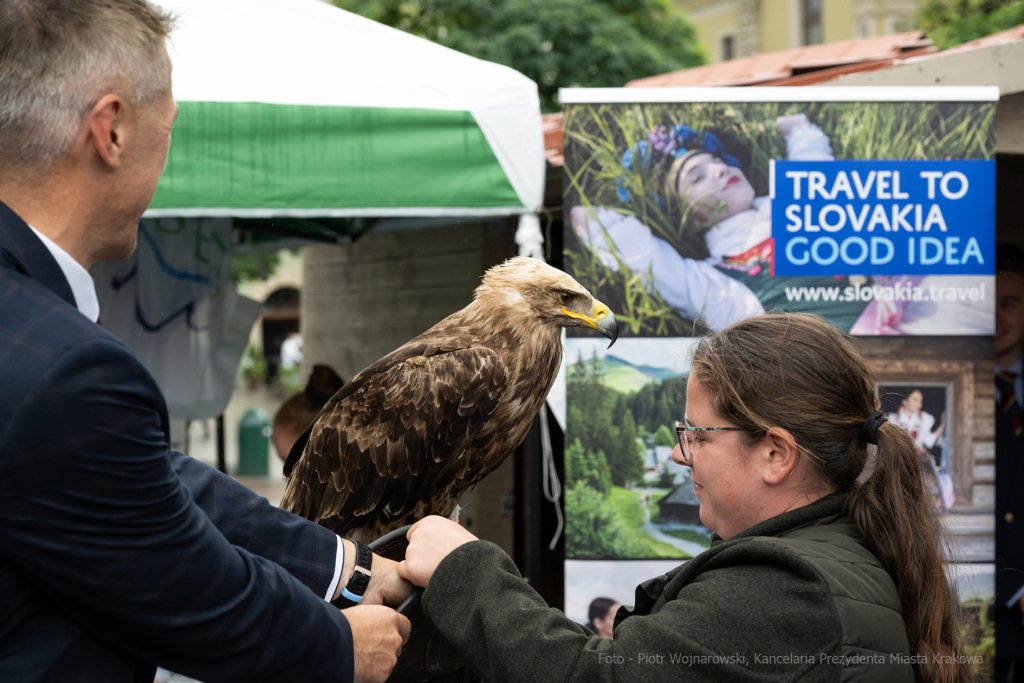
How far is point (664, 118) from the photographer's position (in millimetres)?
3100

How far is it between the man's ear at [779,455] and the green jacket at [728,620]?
73 millimetres

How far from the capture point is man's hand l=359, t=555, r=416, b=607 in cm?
164

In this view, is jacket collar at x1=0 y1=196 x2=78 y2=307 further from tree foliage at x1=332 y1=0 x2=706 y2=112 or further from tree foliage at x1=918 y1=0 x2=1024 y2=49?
tree foliage at x1=332 y1=0 x2=706 y2=112

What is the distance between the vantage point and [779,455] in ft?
5.02

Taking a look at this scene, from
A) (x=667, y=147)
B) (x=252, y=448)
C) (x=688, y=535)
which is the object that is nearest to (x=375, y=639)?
(x=688, y=535)

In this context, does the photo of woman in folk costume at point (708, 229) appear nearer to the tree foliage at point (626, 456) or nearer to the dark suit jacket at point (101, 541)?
the tree foliage at point (626, 456)

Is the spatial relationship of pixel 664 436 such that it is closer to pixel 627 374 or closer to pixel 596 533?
pixel 627 374

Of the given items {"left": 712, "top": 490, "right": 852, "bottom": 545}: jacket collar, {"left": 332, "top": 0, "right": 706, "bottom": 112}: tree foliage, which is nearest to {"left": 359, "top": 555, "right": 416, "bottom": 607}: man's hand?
{"left": 712, "top": 490, "right": 852, "bottom": 545}: jacket collar

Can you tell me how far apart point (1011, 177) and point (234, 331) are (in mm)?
4604

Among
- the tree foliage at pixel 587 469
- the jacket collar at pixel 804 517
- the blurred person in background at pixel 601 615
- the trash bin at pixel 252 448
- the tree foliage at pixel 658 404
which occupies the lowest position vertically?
the trash bin at pixel 252 448

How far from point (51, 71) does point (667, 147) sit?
7.51 ft

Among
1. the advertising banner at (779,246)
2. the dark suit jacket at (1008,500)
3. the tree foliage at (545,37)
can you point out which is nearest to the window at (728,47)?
the tree foliage at (545,37)

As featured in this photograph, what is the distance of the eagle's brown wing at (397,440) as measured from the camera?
2117mm

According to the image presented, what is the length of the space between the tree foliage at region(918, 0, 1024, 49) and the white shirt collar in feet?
36.4
